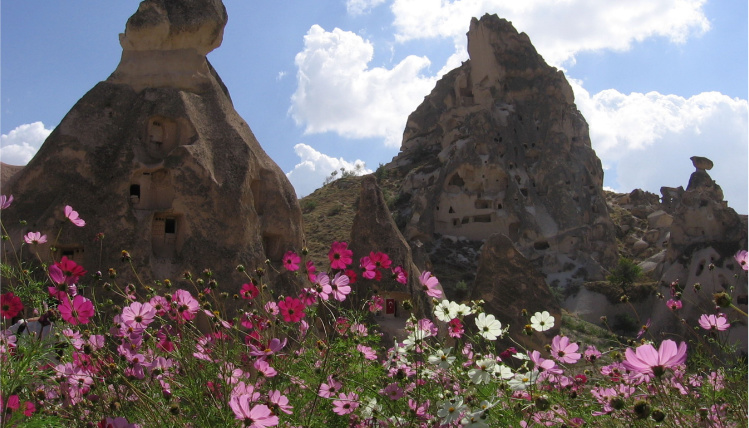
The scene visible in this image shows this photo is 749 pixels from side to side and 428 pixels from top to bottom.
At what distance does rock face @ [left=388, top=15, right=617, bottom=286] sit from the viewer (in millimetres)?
30156

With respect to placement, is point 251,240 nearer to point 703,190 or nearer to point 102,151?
point 102,151

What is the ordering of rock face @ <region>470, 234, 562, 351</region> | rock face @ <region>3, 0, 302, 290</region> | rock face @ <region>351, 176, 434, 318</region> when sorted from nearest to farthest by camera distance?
rock face @ <region>3, 0, 302, 290</region>, rock face @ <region>351, 176, 434, 318</region>, rock face @ <region>470, 234, 562, 351</region>

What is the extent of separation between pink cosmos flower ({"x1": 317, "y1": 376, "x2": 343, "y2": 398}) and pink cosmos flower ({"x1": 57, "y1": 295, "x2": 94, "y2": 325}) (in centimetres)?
106

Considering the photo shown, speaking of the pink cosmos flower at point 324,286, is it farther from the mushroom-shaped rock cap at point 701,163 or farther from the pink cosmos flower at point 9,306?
the mushroom-shaped rock cap at point 701,163

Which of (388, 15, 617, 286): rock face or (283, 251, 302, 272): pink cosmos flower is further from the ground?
(388, 15, 617, 286): rock face

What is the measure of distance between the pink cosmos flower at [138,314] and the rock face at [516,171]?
84.1 feet

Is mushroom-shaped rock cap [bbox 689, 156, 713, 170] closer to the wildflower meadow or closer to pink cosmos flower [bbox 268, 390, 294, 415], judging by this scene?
the wildflower meadow

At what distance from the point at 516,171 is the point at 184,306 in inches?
1234

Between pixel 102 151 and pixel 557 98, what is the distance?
29871 millimetres

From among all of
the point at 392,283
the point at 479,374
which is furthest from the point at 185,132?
the point at 479,374

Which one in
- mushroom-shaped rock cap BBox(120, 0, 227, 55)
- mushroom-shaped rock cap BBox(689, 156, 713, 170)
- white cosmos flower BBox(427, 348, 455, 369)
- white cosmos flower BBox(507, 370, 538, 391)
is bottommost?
white cosmos flower BBox(507, 370, 538, 391)

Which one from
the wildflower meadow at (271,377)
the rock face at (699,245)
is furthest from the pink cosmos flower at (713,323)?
the rock face at (699,245)

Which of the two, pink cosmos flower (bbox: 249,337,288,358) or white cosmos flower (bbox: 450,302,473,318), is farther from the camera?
white cosmos flower (bbox: 450,302,473,318)

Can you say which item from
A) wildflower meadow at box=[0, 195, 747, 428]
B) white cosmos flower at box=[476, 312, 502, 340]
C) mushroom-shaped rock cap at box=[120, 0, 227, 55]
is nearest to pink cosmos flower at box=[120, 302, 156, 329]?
wildflower meadow at box=[0, 195, 747, 428]
